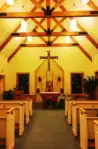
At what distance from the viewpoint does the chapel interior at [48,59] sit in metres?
8.70

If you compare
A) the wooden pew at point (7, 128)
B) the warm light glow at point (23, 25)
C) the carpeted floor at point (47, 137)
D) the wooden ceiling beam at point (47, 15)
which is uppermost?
the warm light glow at point (23, 25)

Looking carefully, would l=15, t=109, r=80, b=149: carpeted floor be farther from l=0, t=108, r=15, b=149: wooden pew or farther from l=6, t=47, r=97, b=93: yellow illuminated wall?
l=6, t=47, r=97, b=93: yellow illuminated wall

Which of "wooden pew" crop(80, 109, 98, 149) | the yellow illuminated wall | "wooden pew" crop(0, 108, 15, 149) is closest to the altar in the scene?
the yellow illuminated wall

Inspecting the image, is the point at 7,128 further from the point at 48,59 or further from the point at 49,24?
the point at 48,59

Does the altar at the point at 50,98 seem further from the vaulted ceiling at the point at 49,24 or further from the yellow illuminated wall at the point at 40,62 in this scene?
the vaulted ceiling at the point at 49,24

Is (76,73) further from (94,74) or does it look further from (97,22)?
(97,22)

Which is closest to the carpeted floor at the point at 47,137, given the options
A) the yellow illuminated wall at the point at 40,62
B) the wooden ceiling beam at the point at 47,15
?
the wooden ceiling beam at the point at 47,15

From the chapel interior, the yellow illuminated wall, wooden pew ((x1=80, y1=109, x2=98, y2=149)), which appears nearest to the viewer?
wooden pew ((x1=80, y1=109, x2=98, y2=149))

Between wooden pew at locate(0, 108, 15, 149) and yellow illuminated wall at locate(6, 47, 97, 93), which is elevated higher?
yellow illuminated wall at locate(6, 47, 97, 93)

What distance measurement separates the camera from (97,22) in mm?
9992

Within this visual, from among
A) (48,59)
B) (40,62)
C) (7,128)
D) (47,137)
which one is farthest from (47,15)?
(40,62)

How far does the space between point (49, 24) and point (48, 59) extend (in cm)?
223

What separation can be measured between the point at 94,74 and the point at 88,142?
9.69 m

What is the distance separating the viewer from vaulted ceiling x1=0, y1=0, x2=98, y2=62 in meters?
8.82
